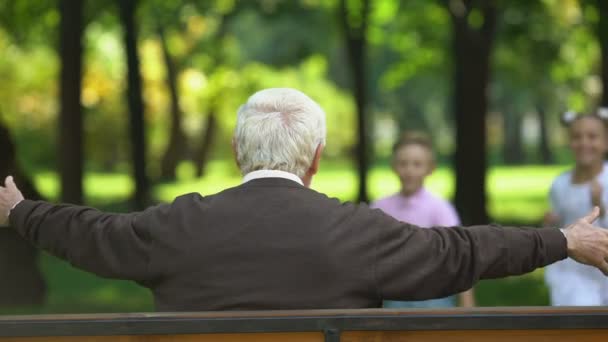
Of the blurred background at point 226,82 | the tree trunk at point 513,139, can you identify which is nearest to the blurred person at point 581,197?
the blurred background at point 226,82

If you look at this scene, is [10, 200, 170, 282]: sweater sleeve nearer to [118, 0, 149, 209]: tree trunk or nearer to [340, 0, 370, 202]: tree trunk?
[118, 0, 149, 209]: tree trunk

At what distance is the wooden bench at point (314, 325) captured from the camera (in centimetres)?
261

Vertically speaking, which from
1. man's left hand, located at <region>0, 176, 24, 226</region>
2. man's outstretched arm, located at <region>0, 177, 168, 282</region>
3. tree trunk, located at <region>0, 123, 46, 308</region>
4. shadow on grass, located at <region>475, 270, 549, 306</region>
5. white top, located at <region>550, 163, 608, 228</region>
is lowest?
shadow on grass, located at <region>475, 270, 549, 306</region>

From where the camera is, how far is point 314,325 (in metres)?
2.62

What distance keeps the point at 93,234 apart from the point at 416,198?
357 cm

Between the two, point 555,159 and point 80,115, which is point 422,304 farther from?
point 555,159

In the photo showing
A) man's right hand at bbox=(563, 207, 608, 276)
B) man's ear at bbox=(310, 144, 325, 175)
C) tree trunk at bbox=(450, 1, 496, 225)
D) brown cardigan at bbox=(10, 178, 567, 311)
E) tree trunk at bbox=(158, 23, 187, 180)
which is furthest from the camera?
tree trunk at bbox=(158, 23, 187, 180)

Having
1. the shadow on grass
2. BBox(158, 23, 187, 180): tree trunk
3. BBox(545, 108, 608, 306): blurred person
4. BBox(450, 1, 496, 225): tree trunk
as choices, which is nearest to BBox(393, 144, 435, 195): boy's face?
BBox(545, 108, 608, 306): blurred person

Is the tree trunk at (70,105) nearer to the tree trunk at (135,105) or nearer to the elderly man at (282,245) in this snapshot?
the tree trunk at (135,105)

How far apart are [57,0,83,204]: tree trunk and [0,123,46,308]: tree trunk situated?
5151 millimetres

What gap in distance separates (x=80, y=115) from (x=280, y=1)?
8.46m

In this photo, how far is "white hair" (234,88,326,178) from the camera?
2971 mm

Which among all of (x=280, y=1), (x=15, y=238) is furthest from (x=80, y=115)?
(x=280, y=1)

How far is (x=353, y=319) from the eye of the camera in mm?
2613
